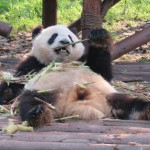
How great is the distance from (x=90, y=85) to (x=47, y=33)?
1.08 metres

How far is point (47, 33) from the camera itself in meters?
4.52

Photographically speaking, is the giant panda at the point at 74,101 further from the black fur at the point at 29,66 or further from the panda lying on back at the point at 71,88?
the black fur at the point at 29,66

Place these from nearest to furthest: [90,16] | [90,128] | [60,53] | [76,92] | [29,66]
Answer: [90,128] < [76,92] < [60,53] < [29,66] < [90,16]

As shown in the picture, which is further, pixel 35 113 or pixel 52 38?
pixel 52 38

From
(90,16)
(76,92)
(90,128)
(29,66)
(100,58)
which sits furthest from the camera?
(90,16)

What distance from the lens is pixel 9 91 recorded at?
4.23 meters

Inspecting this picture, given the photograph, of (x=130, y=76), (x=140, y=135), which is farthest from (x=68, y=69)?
(x=130, y=76)

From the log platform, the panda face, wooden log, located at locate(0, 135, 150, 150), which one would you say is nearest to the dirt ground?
the panda face

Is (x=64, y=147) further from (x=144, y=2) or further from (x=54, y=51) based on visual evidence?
(x=144, y=2)

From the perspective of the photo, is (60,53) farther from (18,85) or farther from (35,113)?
(35,113)

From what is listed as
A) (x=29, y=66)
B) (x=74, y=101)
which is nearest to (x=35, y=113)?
(x=74, y=101)

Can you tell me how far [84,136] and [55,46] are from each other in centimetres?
170

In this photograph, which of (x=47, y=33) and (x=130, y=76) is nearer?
(x=47, y=33)

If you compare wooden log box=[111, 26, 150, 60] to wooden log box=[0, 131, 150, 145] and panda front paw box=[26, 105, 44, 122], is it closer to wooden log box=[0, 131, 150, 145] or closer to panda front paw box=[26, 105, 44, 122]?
panda front paw box=[26, 105, 44, 122]
